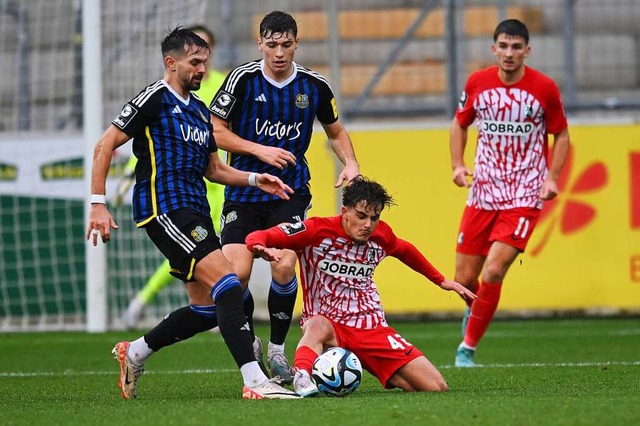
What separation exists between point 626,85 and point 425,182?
8.84ft

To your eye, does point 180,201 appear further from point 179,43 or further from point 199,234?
point 179,43

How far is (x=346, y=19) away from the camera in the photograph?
12867mm

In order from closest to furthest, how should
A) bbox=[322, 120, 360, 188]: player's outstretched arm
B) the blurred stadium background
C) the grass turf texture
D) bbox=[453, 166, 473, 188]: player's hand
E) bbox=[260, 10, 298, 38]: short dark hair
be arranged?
the grass turf texture < bbox=[260, 10, 298, 38]: short dark hair < bbox=[322, 120, 360, 188]: player's outstretched arm < bbox=[453, 166, 473, 188]: player's hand < the blurred stadium background

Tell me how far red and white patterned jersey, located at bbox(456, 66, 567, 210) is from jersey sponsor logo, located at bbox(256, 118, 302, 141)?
1652 mm

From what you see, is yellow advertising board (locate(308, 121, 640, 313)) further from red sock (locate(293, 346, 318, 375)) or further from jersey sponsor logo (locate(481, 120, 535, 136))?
red sock (locate(293, 346, 318, 375))

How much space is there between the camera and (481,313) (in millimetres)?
8211

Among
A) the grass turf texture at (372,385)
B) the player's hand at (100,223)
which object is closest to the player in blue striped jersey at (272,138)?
the grass turf texture at (372,385)

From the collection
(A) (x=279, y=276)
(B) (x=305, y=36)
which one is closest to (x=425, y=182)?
(B) (x=305, y=36)

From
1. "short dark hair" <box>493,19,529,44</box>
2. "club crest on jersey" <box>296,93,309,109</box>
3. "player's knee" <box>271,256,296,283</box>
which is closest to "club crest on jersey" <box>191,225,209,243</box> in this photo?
"player's knee" <box>271,256,296,283</box>

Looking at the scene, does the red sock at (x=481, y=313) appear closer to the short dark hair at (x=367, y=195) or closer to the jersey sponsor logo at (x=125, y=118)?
the short dark hair at (x=367, y=195)

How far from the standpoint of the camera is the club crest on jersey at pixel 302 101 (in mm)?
7215

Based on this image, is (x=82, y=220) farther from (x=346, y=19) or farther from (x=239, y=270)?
(x=239, y=270)

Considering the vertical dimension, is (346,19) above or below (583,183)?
above

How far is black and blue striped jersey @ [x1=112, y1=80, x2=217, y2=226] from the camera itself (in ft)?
20.4
